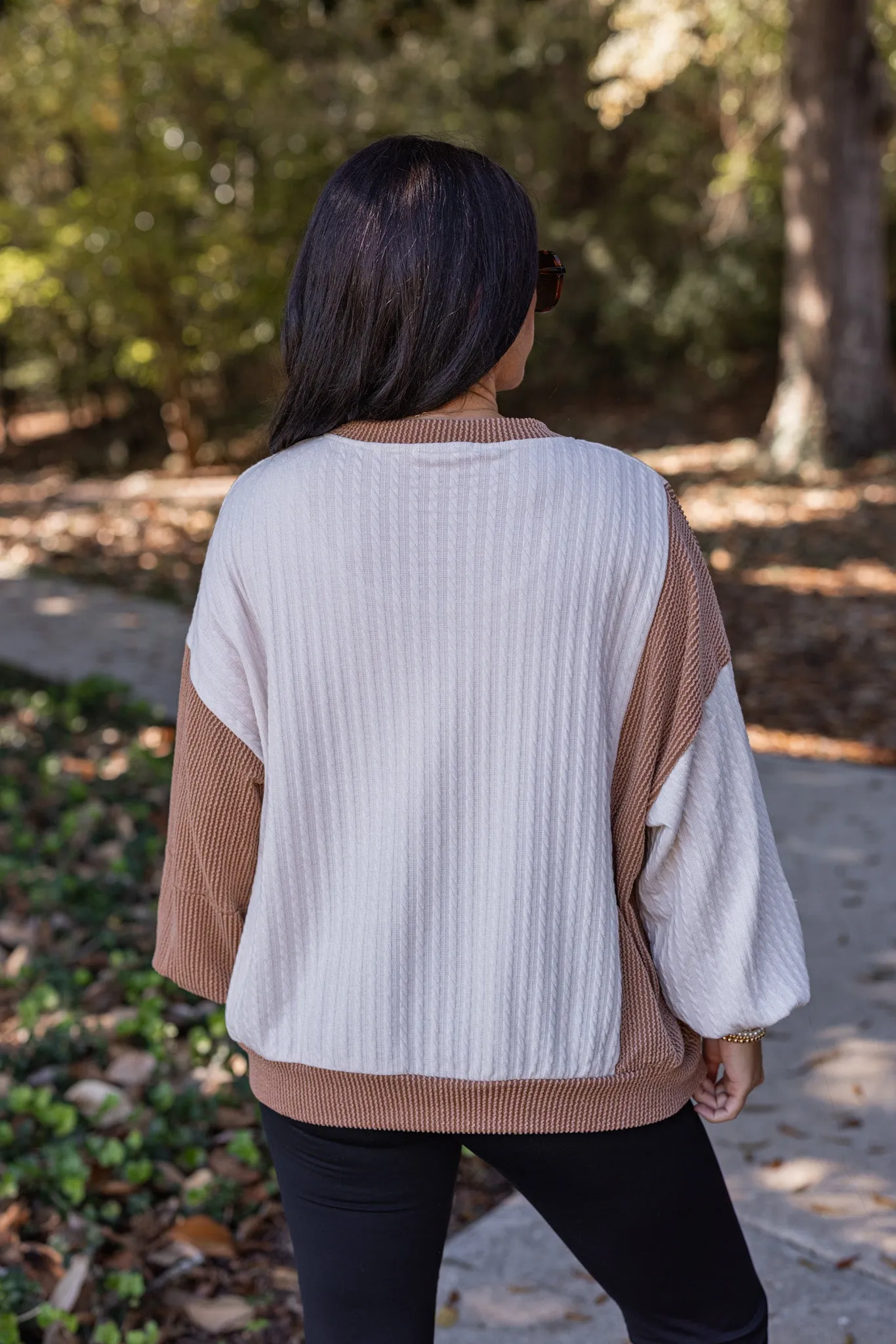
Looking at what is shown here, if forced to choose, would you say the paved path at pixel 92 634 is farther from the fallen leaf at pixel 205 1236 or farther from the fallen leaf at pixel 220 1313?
the fallen leaf at pixel 220 1313

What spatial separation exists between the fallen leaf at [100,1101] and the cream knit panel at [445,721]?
177 cm

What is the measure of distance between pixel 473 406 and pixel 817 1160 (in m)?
2.14

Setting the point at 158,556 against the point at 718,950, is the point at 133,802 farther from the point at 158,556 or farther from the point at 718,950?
the point at 158,556

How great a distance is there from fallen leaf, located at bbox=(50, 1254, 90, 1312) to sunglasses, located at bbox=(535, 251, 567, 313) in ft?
6.66

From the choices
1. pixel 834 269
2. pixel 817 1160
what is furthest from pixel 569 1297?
pixel 834 269

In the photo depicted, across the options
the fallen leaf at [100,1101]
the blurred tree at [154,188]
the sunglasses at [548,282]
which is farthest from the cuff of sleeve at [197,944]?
the blurred tree at [154,188]

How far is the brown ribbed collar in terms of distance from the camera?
131cm

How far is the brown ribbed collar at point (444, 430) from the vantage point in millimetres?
1312

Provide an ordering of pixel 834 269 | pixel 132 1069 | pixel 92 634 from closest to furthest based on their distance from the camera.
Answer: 1. pixel 132 1069
2. pixel 92 634
3. pixel 834 269

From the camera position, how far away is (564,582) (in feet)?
4.28

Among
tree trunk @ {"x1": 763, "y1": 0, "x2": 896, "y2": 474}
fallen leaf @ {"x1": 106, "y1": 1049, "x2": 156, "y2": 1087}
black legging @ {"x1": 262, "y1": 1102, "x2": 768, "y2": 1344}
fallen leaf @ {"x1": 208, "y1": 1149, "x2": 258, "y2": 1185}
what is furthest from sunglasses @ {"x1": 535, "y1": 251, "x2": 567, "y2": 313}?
tree trunk @ {"x1": 763, "y1": 0, "x2": 896, "y2": 474}

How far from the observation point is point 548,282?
4.87 feet

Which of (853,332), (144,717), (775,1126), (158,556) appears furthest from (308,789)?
(853,332)

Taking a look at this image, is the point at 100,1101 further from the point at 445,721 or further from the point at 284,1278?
the point at 445,721
